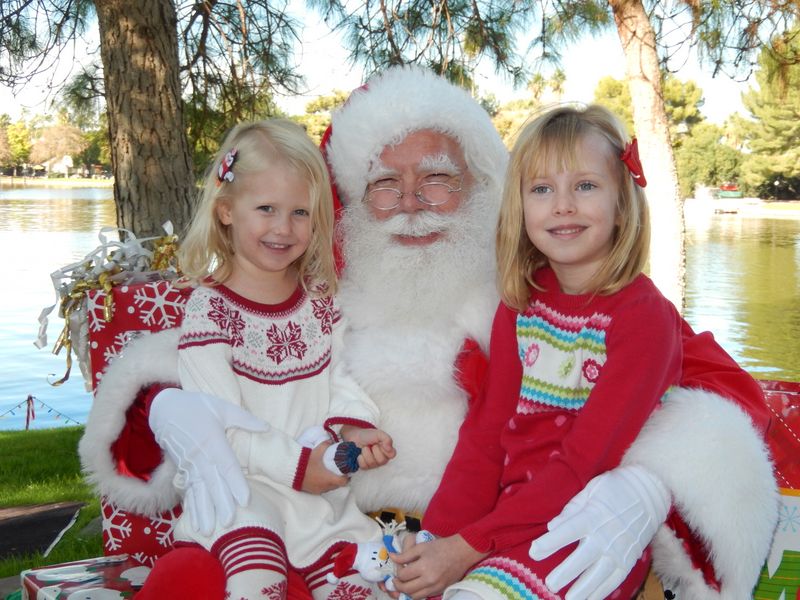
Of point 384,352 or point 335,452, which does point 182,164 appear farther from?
point 335,452

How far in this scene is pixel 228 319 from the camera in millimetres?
2006

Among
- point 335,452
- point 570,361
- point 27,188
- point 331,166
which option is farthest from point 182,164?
point 27,188

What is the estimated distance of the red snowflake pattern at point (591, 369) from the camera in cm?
175

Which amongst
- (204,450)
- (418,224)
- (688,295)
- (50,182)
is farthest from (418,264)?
(50,182)

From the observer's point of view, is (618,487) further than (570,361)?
No

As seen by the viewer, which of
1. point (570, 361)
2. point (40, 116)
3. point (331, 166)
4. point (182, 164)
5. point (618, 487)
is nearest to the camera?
point (618, 487)

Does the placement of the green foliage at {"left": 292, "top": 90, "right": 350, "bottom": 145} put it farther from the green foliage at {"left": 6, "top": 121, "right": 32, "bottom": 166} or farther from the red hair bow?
the green foliage at {"left": 6, "top": 121, "right": 32, "bottom": 166}

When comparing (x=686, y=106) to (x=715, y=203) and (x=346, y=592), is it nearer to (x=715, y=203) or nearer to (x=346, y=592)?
(x=715, y=203)

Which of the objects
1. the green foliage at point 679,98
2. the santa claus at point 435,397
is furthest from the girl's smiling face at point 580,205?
the green foliage at point 679,98

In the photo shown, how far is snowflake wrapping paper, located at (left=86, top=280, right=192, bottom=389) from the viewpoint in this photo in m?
2.22

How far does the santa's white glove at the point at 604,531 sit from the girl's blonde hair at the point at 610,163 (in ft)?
1.47

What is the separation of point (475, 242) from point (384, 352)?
1.39 feet

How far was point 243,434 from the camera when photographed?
190cm

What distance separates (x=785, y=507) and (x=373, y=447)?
1099mm
